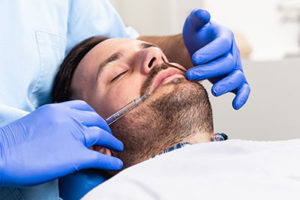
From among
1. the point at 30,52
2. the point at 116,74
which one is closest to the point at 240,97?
the point at 116,74

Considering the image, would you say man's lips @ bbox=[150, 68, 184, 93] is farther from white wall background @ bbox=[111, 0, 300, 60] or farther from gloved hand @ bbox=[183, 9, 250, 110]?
white wall background @ bbox=[111, 0, 300, 60]

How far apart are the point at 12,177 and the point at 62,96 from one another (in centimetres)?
47

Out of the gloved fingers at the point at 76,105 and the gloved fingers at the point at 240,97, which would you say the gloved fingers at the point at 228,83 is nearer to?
the gloved fingers at the point at 240,97

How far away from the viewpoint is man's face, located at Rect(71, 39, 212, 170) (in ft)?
3.12

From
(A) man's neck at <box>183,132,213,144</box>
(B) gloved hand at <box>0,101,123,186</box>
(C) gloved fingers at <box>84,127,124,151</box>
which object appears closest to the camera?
(B) gloved hand at <box>0,101,123,186</box>

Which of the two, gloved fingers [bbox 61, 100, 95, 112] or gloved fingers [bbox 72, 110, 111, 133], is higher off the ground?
gloved fingers [bbox 61, 100, 95, 112]

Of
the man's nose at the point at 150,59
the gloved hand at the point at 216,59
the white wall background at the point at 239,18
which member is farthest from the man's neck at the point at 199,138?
the white wall background at the point at 239,18

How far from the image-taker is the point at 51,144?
0.80m

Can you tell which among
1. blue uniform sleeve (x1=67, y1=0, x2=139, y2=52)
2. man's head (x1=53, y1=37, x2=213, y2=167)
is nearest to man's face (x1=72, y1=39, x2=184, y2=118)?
man's head (x1=53, y1=37, x2=213, y2=167)

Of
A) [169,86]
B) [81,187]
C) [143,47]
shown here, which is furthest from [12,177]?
[143,47]

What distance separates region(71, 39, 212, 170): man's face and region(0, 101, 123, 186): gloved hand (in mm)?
89

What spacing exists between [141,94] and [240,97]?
0.30 metres

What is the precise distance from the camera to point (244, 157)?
2.40ft

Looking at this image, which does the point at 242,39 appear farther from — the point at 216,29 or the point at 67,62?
the point at 67,62
